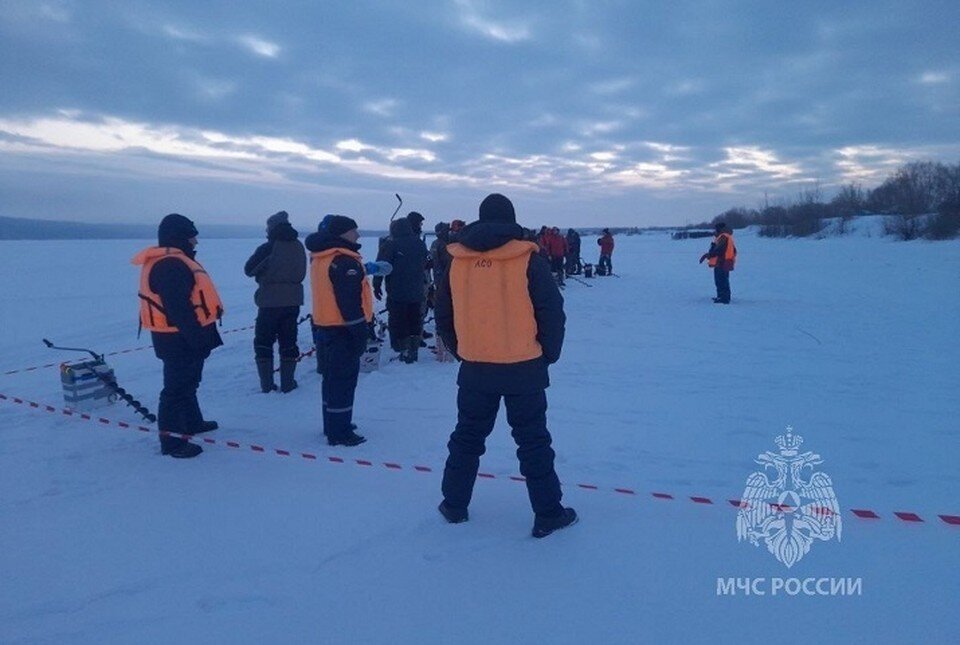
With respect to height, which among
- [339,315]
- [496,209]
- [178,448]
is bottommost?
[178,448]

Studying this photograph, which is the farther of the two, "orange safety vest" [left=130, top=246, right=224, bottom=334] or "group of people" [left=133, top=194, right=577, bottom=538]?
"orange safety vest" [left=130, top=246, right=224, bottom=334]

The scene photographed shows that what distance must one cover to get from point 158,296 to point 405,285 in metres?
3.22

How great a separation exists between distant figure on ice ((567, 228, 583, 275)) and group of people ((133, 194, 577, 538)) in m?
13.0

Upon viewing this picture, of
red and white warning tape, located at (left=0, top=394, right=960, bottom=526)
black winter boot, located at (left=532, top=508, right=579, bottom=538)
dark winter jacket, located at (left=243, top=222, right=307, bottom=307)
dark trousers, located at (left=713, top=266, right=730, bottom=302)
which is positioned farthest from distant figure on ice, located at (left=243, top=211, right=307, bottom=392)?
dark trousers, located at (left=713, top=266, right=730, bottom=302)

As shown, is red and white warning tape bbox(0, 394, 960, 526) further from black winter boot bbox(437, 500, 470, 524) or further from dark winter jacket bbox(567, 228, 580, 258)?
dark winter jacket bbox(567, 228, 580, 258)

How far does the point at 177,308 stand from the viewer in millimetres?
4488

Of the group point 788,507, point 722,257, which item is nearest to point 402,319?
point 788,507

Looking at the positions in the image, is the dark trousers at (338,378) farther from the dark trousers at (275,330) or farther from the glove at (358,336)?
the dark trousers at (275,330)

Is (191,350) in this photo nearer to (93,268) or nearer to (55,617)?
(55,617)

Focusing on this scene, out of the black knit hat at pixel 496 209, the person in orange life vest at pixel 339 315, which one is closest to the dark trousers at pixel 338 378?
the person in orange life vest at pixel 339 315

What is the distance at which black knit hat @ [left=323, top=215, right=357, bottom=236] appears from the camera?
16.0 ft

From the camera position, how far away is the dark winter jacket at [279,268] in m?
6.20

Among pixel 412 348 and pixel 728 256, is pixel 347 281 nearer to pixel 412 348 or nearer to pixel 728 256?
pixel 412 348

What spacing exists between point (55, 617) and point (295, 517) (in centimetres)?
124
